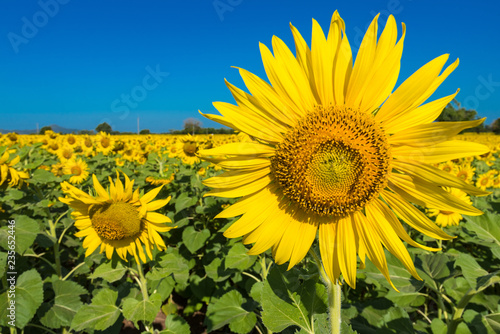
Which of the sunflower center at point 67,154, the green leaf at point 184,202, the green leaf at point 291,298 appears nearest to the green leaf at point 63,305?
the green leaf at point 184,202

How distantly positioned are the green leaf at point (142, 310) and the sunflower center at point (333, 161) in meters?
1.92

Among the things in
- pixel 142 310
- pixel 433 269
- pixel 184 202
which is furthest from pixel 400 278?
pixel 184 202

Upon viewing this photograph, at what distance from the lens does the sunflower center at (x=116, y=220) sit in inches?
95.5

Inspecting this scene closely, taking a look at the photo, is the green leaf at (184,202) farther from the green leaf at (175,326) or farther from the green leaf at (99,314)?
the green leaf at (175,326)

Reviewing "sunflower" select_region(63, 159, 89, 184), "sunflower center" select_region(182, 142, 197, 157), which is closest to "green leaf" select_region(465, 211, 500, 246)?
"sunflower center" select_region(182, 142, 197, 157)

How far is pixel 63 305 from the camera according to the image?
3.11 m

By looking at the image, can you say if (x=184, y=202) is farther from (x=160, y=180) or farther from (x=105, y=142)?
(x=105, y=142)

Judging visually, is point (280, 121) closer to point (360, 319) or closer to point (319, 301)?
point (319, 301)

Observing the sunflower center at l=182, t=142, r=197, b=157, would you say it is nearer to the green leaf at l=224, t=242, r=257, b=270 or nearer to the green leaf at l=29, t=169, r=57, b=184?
the green leaf at l=29, t=169, r=57, b=184

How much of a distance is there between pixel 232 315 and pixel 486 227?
225 centimetres

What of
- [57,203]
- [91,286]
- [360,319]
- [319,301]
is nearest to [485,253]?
[360,319]

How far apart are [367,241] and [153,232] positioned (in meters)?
2.00

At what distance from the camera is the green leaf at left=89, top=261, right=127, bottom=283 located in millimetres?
2570

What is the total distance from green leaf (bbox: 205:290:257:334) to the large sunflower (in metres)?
1.84
